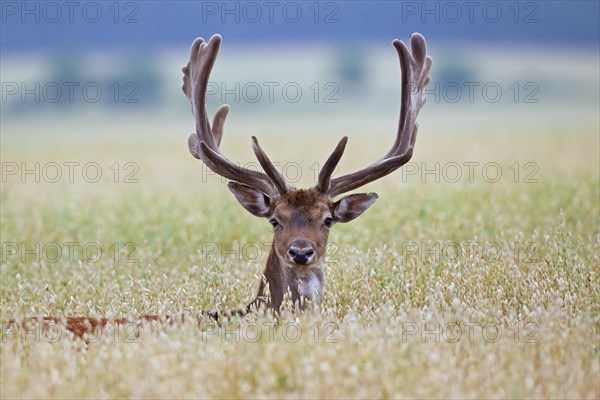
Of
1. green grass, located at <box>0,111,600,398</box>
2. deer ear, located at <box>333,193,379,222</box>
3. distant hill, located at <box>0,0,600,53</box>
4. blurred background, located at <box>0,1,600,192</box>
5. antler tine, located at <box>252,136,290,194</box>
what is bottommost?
green grass, located at <box>0,111,600,398</box>

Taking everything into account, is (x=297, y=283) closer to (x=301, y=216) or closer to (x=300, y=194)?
(x=301, y=216)

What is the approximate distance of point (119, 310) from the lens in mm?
8156

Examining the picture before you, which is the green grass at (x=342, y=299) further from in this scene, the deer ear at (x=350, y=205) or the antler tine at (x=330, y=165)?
the antler tine at (x=330, y=165)

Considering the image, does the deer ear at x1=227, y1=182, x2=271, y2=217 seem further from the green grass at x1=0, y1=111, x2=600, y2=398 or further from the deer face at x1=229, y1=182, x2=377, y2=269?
the green grass at x1=0, y1=111, x2=600, y2=398

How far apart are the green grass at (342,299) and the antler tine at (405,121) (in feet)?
3.05

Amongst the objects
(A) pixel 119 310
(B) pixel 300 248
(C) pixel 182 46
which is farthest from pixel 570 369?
(C) pixel 182 46

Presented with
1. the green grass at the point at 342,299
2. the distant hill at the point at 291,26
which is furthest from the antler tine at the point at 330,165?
the distant hill at the point at 291,26

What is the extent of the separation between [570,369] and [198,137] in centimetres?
406

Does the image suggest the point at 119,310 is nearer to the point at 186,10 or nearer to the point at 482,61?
the point at 482,61

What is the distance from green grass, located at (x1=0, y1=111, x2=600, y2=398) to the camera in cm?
564

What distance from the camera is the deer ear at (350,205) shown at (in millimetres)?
8055

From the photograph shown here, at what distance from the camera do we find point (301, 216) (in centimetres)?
774

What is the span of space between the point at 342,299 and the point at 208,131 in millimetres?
1856

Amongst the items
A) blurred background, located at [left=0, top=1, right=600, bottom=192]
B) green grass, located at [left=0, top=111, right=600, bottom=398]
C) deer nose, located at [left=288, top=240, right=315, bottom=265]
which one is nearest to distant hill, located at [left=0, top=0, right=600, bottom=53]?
blurred background, located at [left=0, top=1, right=600, bottom=192]
